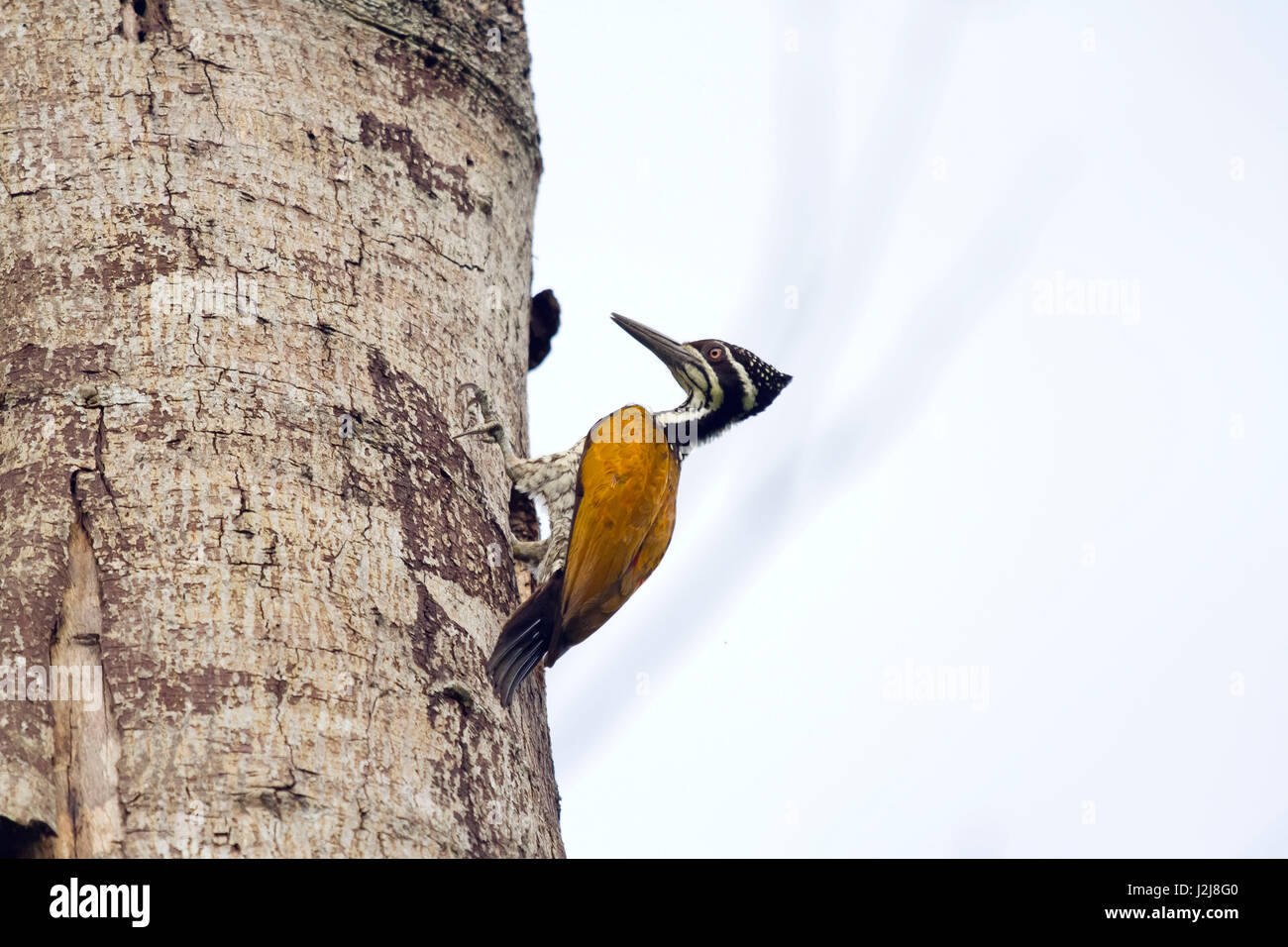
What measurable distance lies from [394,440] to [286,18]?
1211 millimetres

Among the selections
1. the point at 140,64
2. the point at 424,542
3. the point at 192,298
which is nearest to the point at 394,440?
the point at 424,542

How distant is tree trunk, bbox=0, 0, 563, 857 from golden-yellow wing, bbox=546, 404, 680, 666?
527 millimetres

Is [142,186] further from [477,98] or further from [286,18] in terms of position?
[477,98]

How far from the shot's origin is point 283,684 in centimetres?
242

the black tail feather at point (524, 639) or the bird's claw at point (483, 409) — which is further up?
the bird's claw at point (483, 409)

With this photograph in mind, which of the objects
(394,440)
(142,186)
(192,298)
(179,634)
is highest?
(142,186)

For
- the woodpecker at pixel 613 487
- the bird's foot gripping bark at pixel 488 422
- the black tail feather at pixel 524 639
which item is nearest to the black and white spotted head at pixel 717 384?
the woodpecker at pixel 613 487

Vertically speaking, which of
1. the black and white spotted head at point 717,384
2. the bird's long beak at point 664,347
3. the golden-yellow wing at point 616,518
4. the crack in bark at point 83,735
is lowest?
the crack in bark at point 83,735

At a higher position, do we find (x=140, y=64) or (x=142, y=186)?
(x=140, y=64)

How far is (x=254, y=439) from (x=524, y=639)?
0.81 m

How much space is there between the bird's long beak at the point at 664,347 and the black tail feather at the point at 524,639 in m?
1.55

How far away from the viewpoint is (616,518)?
4.18 metres

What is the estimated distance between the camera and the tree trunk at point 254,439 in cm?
232

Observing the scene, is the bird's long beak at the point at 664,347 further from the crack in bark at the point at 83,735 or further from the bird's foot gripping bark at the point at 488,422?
the crack in bark at the point at 83,735
